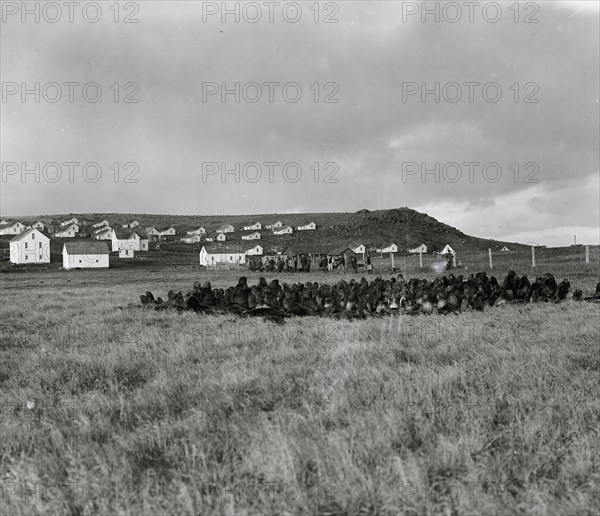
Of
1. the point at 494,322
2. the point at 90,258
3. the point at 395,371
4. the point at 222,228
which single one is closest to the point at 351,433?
the point at 395,371

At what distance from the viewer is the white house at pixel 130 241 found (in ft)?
372

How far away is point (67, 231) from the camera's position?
136750 millimetres

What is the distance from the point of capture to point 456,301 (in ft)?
30.6

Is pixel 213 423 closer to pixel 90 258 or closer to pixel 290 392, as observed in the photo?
pixel 290 392

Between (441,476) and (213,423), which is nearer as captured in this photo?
(441,476)

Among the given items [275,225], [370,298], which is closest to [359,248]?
[275,225]

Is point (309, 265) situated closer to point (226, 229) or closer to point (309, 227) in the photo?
point (226, 229)

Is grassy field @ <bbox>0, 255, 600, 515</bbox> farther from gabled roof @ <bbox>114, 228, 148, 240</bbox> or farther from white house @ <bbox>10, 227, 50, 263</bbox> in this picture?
gabled roof @ <bbox>114, 228, 148, 240</bbox>

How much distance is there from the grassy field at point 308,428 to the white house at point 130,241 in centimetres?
11063

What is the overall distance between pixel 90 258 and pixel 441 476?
3315 inches

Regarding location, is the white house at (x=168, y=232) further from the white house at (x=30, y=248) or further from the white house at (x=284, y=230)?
the white house at (x=30, y=248)

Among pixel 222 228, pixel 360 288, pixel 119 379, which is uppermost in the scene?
pixel 222 228

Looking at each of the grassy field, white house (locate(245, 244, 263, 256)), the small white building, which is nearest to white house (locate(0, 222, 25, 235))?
white house (locate(245, 244, 263, 256))

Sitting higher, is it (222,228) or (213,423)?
(222,228)
